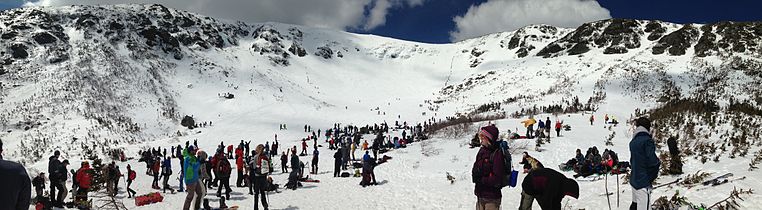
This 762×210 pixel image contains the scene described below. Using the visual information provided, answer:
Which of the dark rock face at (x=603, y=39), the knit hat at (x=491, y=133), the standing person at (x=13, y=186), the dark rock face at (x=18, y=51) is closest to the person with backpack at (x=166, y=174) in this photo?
the standing person at (x=13, y=186)

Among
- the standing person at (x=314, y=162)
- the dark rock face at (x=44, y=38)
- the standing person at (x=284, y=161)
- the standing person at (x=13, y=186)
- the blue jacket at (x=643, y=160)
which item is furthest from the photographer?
the dark rock face at (x=44, y=38)

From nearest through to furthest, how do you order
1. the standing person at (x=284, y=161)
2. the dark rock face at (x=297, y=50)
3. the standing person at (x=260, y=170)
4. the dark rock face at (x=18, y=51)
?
the standing person at (x=260, y=170)
the standing person at (x=284, y=161)
the dark rock face at (x=18, y=51)
the dark rock face at (x=297, y=50)

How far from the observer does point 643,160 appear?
558 centimetres

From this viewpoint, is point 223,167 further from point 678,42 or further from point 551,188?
point 678,42

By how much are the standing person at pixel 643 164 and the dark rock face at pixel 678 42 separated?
2235 inches

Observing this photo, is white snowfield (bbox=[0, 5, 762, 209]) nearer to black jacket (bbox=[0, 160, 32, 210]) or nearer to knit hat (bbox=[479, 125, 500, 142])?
knit hat (bbox=[479, 125, 500, 142])

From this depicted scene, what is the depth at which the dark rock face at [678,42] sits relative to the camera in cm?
5222

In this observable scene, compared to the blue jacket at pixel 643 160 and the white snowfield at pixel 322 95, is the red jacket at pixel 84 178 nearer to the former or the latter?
the white snowfield at pixel 322 95

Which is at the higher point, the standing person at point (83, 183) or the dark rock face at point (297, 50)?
the dark rock face at point (297, 50)

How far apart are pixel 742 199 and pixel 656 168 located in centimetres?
223

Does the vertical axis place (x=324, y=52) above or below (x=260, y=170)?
above

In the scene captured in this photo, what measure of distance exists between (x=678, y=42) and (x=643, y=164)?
198ft

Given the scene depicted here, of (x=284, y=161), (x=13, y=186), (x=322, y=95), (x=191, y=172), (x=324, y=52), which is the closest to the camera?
(x=13, y=186)

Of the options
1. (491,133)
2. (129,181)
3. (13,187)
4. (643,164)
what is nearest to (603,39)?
(643,164)
